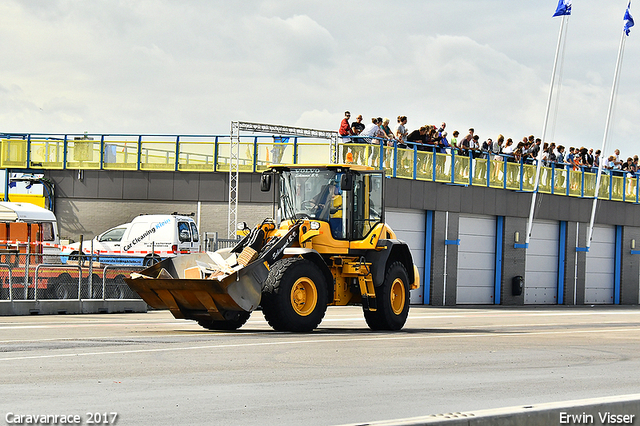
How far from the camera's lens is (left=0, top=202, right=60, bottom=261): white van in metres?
29.7

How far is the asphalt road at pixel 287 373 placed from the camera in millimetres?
7734

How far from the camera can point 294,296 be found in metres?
15.8

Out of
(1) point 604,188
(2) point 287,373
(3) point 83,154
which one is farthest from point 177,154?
(2) point 287,373

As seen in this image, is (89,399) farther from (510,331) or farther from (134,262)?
(134,262)

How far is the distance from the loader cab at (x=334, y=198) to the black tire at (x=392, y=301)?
3.21 ft

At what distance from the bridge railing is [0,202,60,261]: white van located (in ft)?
20.5

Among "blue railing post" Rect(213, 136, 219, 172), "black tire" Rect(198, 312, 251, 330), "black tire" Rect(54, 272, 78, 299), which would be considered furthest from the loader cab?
"blue railing post" Rect(213, 136, 219, 172)

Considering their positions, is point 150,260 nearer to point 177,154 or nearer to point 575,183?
point 177,154

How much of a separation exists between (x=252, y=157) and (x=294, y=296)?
19.2 meters

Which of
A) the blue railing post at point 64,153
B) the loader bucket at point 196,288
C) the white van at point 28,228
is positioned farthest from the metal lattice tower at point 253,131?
the loader bucket at point 196,288

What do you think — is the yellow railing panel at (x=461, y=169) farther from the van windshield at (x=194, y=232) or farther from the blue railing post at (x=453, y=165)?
the van windshield at (x=194, y=232)

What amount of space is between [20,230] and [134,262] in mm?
4205

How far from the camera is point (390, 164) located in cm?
3316

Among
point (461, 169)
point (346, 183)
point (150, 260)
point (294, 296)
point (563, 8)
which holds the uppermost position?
point (563, 8)
